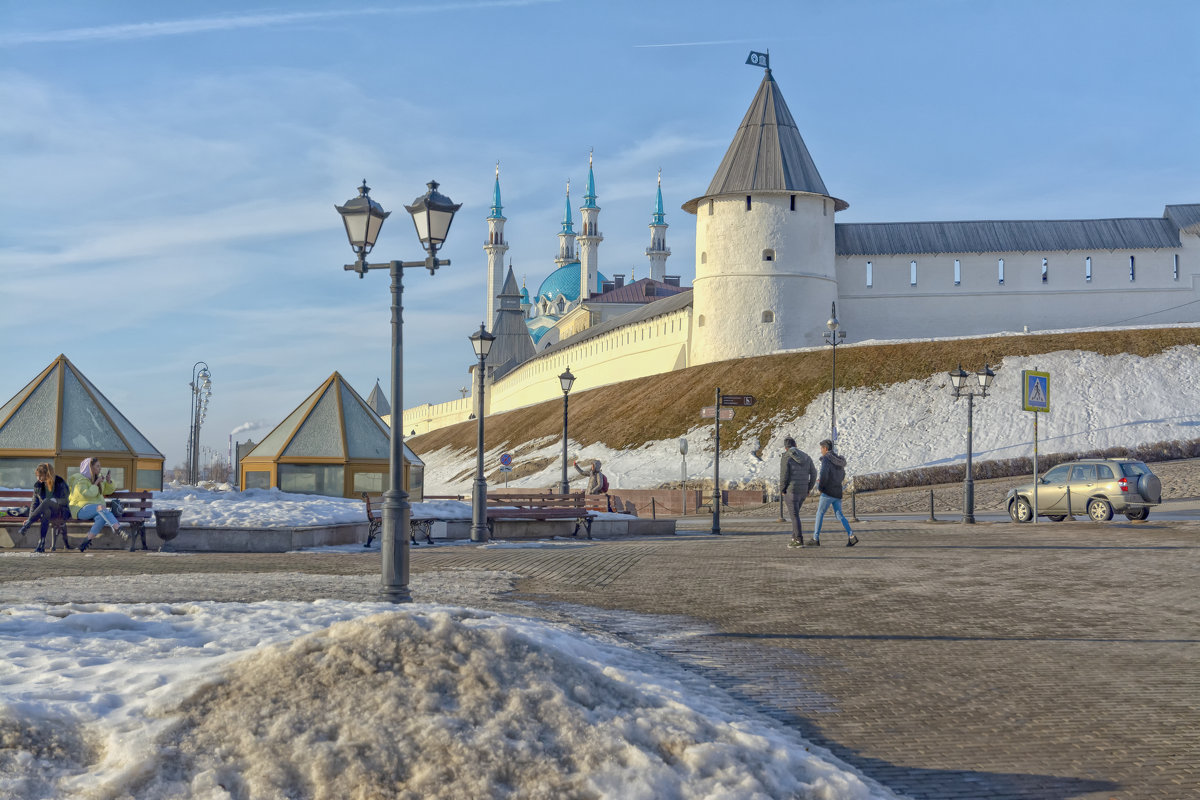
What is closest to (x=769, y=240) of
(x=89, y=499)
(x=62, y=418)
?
(x=62, y=418)

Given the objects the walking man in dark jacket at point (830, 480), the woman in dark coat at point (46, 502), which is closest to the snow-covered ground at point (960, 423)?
the walking man in dark jacket at point (830, 480)

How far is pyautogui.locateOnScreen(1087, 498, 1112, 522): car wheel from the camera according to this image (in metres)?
24.5

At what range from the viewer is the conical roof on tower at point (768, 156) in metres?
66.7

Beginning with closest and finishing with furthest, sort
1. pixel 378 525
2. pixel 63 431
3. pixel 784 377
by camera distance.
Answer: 1. pixel 378 525
2. pixel 63 431
3. pixel 784 377

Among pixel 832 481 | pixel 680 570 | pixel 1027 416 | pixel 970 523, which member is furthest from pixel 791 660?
pixel 1027 416

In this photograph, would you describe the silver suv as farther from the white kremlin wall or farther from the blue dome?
the blue dome

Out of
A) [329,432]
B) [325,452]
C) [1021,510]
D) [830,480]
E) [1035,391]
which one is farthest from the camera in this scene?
[1035,391]

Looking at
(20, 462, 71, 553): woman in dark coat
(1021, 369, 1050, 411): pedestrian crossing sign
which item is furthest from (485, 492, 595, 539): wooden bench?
(1021, 369, 1050, 411): pedestrian crossing sign

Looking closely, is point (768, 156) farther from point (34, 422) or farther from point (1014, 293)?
point (34, 422)

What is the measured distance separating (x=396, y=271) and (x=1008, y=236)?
61729 mm

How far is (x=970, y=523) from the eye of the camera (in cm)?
2647

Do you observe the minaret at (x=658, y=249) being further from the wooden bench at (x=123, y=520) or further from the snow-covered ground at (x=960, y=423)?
the wooden bench at (x=123, y=520)

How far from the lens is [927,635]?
9.30 metres

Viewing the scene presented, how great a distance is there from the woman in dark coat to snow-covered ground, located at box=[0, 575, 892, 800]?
474 inches
